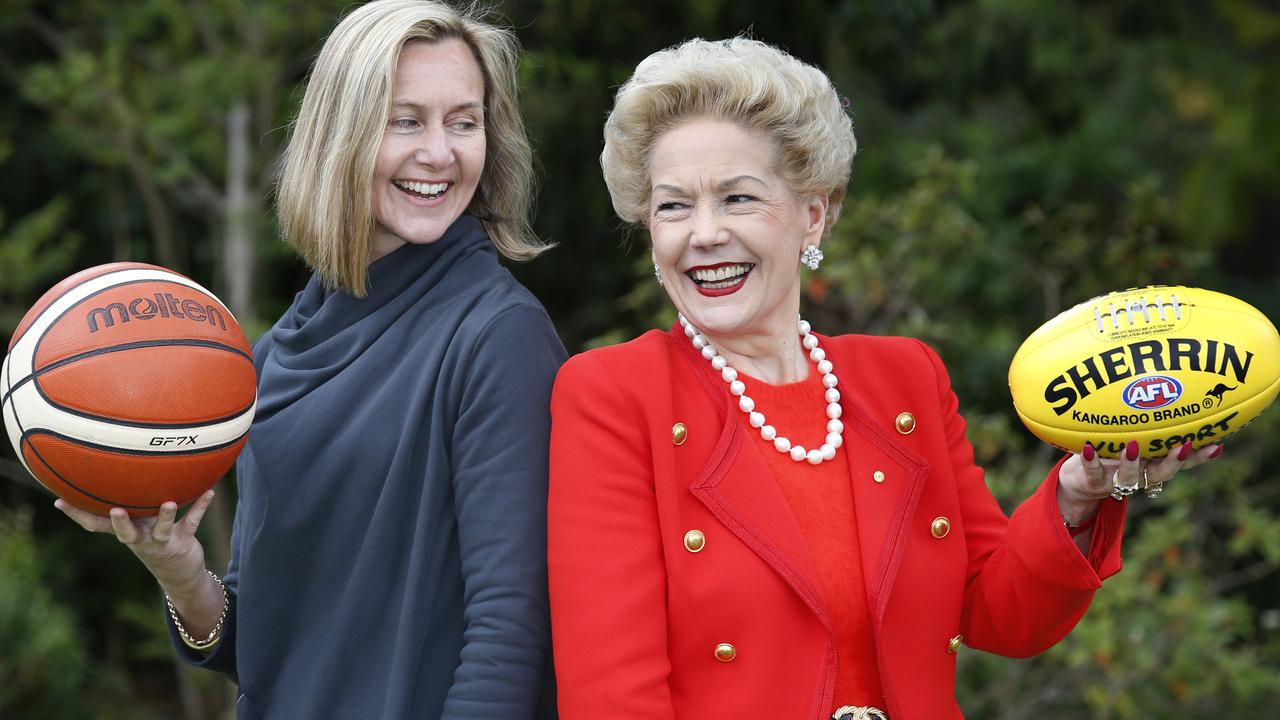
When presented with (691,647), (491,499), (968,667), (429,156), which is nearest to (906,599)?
(691,647)

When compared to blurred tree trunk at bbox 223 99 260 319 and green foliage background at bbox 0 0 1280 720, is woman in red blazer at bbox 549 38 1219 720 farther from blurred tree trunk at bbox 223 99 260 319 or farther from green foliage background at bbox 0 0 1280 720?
blurred tree trunk at bbox 223 99 260 319

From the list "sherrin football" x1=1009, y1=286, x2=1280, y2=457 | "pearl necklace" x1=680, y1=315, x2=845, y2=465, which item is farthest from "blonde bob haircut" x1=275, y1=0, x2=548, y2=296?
"sherrin football" x1=1009, y1=286, x2=1280, y2=457

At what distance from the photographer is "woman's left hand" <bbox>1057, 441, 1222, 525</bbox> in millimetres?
2523

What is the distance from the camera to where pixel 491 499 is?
2463 millimetres

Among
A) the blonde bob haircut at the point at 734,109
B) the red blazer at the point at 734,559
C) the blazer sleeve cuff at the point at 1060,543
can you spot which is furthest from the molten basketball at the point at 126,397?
the blazer sleeve cuff at the point at 1060,543

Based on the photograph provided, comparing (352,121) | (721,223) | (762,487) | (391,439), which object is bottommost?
(391,439)

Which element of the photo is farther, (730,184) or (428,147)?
(428,147)

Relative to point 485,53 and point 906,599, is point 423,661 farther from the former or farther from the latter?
point 485,53

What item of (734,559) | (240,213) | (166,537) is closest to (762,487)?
(734,559)

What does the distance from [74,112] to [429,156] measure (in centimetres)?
472

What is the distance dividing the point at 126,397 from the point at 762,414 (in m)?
1.18

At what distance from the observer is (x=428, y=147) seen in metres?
2.72

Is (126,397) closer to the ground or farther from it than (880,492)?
closer to the ground

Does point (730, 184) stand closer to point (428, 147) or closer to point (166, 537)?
point (428, 147)
